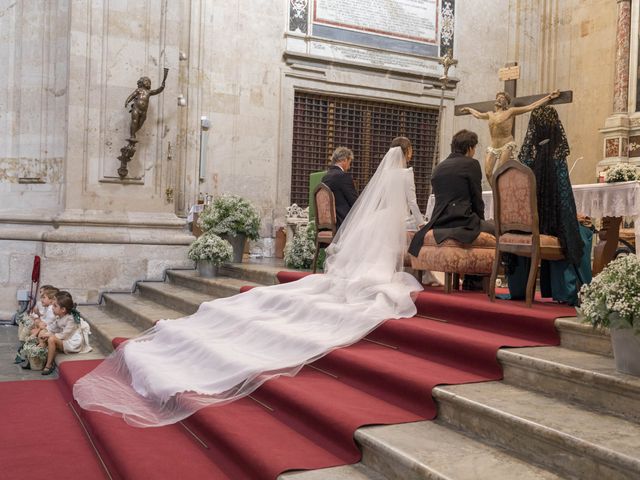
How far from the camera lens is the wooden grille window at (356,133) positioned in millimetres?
11867

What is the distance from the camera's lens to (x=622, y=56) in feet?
36.9


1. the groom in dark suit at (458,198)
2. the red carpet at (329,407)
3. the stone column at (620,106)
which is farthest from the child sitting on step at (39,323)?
the stone column at (620,106)

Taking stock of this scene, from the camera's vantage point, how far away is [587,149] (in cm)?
1241

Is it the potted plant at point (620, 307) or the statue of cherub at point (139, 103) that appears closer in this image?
the potted plant at point (620, 307)

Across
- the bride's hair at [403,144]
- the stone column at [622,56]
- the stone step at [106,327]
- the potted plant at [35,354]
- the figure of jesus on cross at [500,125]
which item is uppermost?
the stone column at [622,56]

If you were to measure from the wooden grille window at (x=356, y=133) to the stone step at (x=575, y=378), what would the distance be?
823 cm

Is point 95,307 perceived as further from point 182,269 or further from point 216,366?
point 216,366

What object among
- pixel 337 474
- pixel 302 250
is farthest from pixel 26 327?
pixel 337 474

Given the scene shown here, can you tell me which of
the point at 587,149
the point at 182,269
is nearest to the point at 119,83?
the point at 182,269

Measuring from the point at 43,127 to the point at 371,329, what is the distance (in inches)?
259

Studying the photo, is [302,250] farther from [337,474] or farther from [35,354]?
[337,474]

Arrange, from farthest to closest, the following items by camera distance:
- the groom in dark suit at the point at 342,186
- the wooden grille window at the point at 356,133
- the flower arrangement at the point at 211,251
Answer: the wooden grille window at the point at 356,133 → the flower arrangement at the point at 211,251 → the groom in dark suit at the point at 342,186

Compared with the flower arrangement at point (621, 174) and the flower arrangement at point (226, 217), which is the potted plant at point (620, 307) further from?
the flower arrangement at point (226, 217)

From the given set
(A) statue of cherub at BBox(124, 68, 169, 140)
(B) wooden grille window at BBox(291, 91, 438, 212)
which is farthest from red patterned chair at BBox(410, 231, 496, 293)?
(B) wooden grille window at BBox(291, 91, 438, 212)
